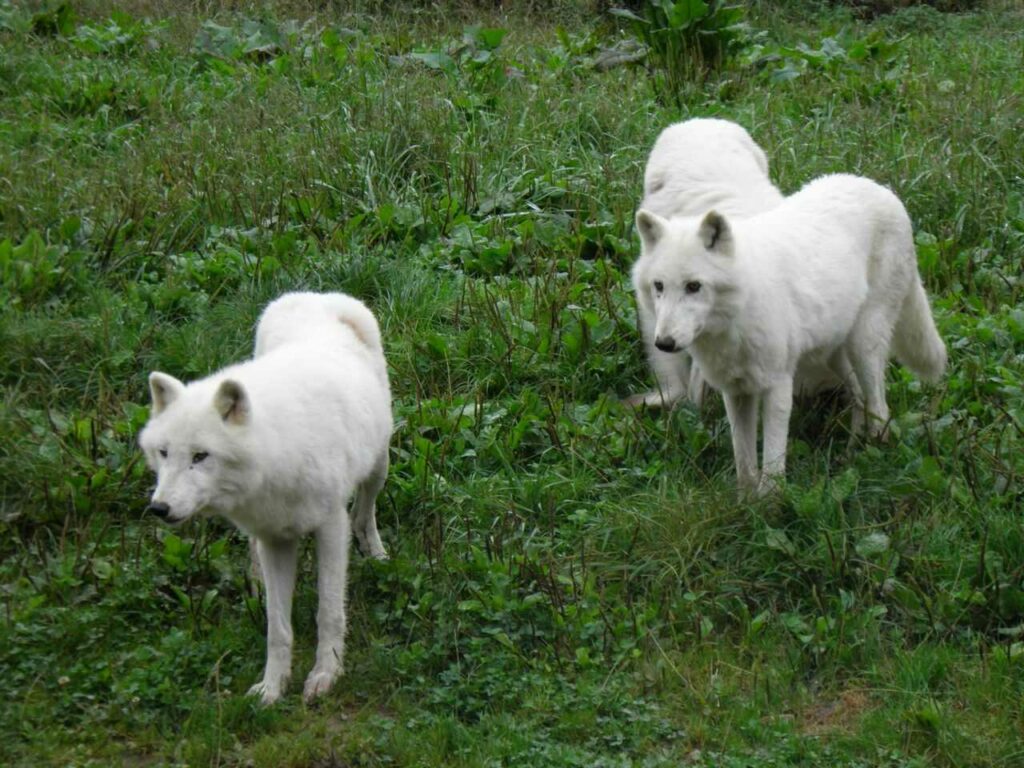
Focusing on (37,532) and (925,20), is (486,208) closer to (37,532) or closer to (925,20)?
(37,532)

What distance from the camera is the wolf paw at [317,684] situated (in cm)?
544

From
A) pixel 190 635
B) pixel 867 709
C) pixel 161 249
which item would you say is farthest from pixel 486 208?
pixel 867 709

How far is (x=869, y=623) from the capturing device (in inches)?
218

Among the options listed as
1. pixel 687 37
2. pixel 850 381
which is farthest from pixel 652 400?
pixel 687 37

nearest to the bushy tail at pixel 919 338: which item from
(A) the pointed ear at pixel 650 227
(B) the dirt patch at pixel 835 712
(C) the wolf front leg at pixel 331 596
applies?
(A) the pointed ear at pixel 650 227

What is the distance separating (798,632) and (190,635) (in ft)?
8.36

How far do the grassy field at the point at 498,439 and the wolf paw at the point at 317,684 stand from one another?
2.1 inches

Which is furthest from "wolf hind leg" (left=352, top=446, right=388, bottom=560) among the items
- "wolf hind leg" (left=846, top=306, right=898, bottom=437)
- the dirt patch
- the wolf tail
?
"wolf hind leg" (left=846, top=306, right=898, bottom=437)

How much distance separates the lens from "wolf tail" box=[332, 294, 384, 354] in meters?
6.41

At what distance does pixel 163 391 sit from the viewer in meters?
5.16

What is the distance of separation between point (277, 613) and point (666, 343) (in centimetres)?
204

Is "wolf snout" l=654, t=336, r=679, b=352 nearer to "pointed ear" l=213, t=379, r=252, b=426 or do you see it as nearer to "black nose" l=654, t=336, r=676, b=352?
"black nose" l=654, t=336, r=676, b=352

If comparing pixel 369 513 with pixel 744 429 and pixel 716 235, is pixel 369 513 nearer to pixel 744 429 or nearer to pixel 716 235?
pixel 744 429

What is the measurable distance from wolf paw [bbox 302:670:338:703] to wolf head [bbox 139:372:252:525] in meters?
0.84
